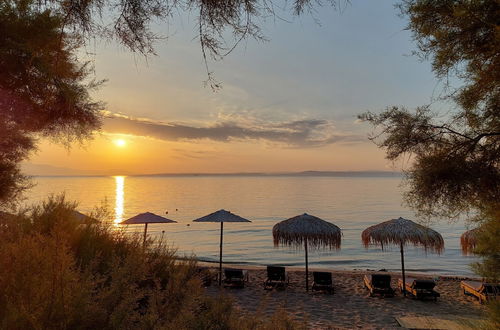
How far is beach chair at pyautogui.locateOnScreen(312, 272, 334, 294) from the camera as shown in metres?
10.9

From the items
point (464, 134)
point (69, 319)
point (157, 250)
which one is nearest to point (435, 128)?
point (464, 134)

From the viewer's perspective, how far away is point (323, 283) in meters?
11.0

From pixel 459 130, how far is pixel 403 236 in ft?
22.6

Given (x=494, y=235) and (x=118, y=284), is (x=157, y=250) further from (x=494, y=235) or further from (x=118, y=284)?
(x=494, y=235)

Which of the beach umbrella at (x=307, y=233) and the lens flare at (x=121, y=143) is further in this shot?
the beach umbrella at (x=307, y=233)

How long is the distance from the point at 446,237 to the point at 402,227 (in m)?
26.2

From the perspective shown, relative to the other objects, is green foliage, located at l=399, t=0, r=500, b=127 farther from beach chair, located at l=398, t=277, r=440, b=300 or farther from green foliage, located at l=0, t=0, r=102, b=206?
beach chair, located at l=398, t=277, r=440, b=300

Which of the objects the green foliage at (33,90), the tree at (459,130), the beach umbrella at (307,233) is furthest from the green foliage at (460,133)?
the beach umbrella at (307,233)

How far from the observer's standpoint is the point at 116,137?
5.59 m

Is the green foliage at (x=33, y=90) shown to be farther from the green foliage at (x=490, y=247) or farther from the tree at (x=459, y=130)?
the green foliage at (x=490, y=247)

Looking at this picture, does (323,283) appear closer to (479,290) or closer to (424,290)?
(424,290)

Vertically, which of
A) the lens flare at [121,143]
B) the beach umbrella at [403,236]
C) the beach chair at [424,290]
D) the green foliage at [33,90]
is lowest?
the beach chair at [424,290]

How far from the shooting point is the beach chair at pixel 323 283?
430 inches

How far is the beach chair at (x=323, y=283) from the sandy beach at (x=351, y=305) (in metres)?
0.18
